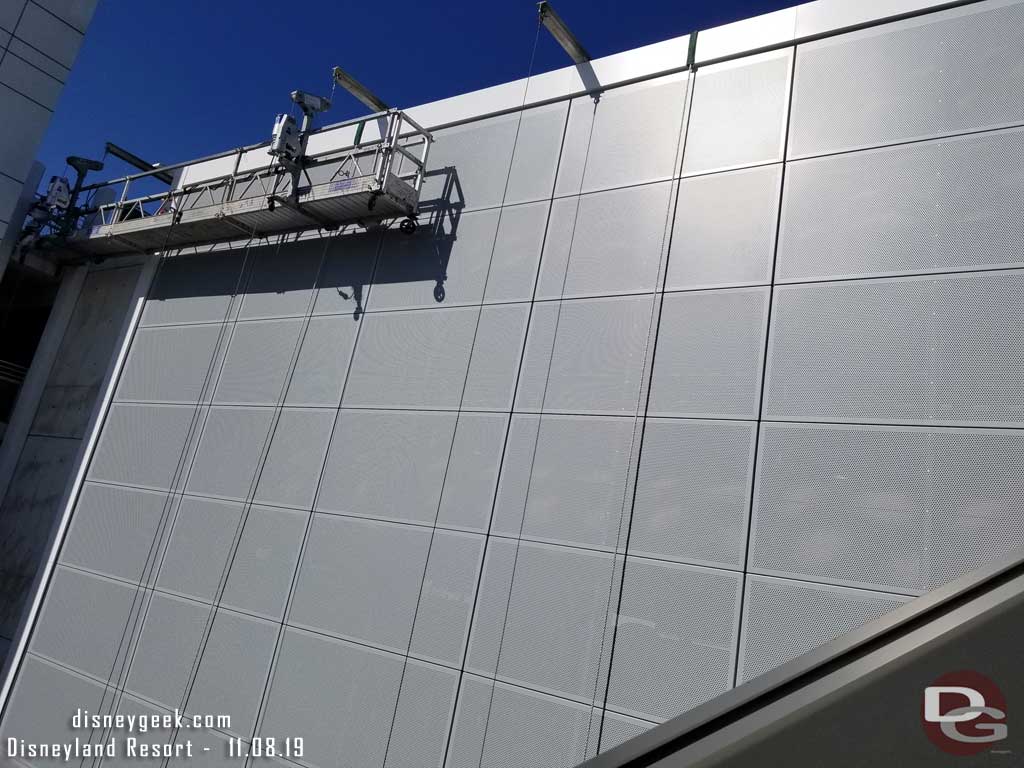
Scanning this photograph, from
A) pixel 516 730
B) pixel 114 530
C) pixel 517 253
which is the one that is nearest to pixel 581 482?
pixel 516 730

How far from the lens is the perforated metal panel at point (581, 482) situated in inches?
278

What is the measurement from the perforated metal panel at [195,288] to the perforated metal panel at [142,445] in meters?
1.56

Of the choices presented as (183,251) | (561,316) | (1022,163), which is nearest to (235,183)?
(183,251)

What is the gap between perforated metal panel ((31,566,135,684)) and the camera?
10000 millimetres

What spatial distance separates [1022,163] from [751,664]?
4.83m

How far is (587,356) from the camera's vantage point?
7766mm

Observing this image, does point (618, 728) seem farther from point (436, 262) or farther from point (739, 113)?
point (739, 113)

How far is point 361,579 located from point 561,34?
22.7 feet

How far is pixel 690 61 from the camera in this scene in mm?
8180

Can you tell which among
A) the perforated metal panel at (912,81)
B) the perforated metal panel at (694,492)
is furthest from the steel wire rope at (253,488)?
the perforated metal panel at (912,81)

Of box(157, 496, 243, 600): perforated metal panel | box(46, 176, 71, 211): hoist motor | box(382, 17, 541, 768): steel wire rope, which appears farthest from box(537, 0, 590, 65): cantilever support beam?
box(46, 176, 71, 211): hoist motor

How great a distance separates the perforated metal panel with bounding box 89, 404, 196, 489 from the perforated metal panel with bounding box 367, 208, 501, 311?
375 cm

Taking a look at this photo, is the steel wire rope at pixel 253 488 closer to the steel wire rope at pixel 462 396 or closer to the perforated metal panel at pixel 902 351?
the steel wire rope at pixel 462 396

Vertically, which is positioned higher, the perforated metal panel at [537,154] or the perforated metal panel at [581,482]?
the perforated metal panel at [537,154]
